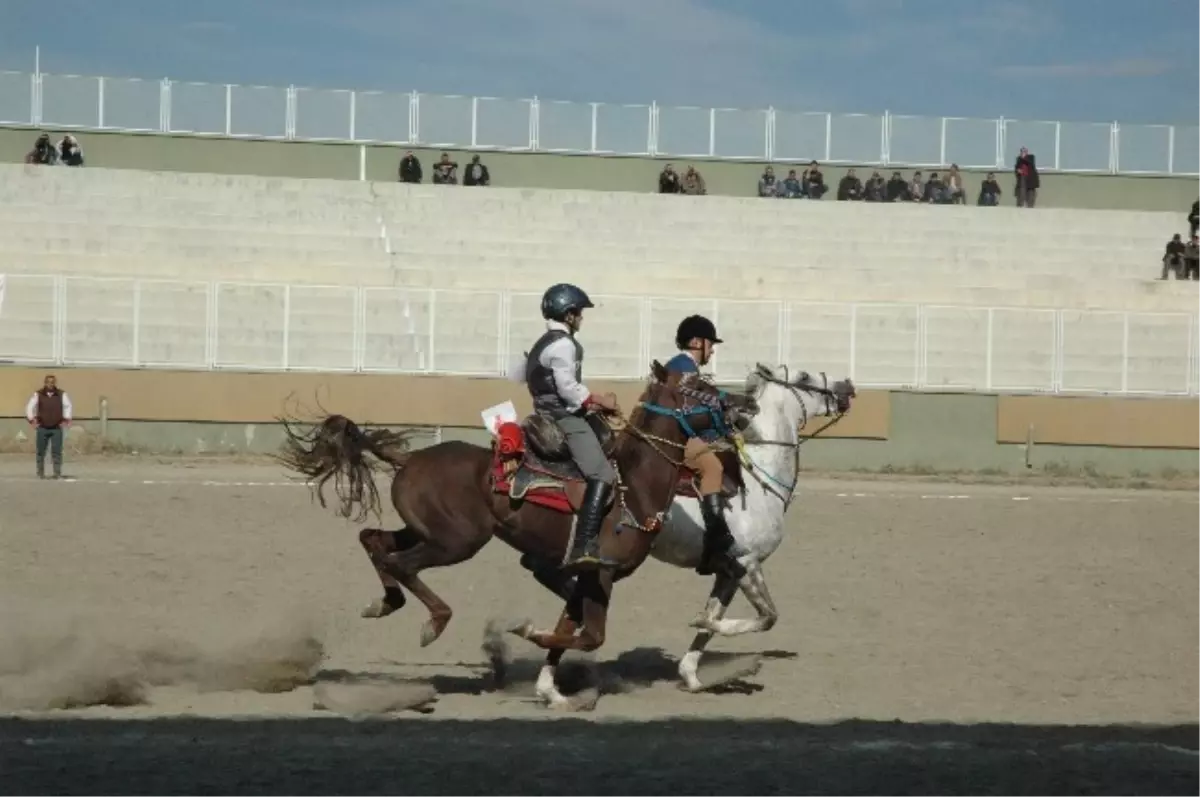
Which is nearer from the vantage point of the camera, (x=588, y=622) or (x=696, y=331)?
(x=588, y=622)

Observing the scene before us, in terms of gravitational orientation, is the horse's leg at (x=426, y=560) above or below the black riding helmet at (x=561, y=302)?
below

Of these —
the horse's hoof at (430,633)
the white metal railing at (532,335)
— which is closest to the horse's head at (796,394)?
the horse's hoof at (430,633)

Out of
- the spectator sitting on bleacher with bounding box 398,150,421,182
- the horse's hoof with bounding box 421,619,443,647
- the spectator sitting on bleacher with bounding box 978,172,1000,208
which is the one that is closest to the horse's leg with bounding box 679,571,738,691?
the horse's hoof with bounding box 421,619,443,647

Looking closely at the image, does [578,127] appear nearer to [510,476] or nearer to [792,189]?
[792,189]

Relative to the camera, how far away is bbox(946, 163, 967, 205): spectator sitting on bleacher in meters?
45.1

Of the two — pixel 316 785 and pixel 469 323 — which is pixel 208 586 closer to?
pixel 316 785

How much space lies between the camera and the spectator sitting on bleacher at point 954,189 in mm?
45062

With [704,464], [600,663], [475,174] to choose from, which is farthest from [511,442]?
[475,174]

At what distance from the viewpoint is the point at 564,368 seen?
1234cm

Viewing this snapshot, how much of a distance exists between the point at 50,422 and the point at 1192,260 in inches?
959

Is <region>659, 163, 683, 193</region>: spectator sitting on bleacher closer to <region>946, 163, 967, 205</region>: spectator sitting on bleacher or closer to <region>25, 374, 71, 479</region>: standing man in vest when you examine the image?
<region>946, 163, 967, 205</region>: spectator sitting on bleacher

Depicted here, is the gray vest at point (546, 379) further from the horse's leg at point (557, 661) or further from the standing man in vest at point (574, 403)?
the horse's leg at point (557, 661)

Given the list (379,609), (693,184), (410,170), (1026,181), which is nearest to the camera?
(379,609)

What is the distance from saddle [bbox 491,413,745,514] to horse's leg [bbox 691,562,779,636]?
4.90ft
